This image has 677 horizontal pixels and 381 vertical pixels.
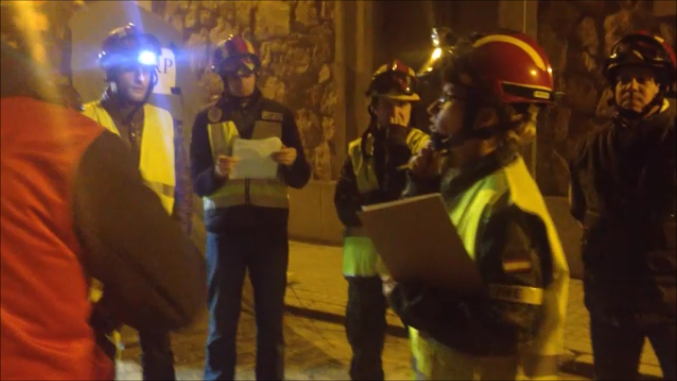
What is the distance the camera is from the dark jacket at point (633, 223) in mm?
3229

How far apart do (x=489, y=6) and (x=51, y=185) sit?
7780 millimetres

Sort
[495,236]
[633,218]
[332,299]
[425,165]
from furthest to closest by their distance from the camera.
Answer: [332,299] < [633,218] < [425,165] < [495,236]

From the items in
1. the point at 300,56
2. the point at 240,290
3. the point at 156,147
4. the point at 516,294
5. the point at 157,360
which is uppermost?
the point at 300,56

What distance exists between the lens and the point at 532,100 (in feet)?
7.32

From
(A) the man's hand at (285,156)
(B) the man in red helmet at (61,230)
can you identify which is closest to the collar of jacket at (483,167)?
(B) the man in red helmet at (61,230)

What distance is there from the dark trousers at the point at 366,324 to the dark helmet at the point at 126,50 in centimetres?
166

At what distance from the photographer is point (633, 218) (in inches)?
130

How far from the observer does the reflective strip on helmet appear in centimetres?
207

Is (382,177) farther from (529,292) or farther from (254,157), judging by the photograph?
(529,292)

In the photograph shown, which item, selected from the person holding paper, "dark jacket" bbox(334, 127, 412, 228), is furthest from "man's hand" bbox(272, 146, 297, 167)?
the person holding paper

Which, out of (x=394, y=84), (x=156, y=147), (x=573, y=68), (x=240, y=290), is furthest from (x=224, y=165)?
(x=573, y=68)

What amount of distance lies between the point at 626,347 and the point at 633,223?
0.57 m

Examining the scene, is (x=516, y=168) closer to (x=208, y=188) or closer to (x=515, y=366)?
(x=515, y=366)

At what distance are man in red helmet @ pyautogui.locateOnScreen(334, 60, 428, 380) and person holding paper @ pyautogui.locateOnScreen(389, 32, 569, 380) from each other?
1.72m
